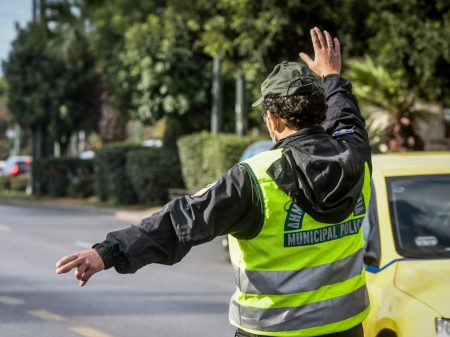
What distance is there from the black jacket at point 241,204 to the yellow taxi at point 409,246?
4.07ft

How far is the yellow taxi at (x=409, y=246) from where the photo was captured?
13.7 ft

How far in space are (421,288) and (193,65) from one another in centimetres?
2144

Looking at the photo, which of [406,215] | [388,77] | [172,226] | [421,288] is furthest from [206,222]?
[388,77]

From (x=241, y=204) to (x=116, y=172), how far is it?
23827 mm

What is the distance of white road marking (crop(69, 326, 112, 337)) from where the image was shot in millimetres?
7125

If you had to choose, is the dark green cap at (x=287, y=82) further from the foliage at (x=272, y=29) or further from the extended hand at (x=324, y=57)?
the foliage at (x=272, y=29)

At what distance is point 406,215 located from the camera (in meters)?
5.16

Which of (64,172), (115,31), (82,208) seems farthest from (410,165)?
(64,172)

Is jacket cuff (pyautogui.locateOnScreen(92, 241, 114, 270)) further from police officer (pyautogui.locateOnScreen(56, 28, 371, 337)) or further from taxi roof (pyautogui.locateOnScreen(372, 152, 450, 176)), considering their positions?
taxi roof (pyautogui.locateOnScreen(372, 152, 450, 176))

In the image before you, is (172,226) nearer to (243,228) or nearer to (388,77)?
(243,228)

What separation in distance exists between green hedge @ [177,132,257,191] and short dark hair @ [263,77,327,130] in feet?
58.4

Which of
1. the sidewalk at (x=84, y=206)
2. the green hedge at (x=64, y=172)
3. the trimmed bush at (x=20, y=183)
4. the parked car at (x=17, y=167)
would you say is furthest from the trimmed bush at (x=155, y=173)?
the parked car at (x=17, y=167)

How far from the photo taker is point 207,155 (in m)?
22.1

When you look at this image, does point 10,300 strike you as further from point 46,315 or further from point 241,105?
point 241,105
